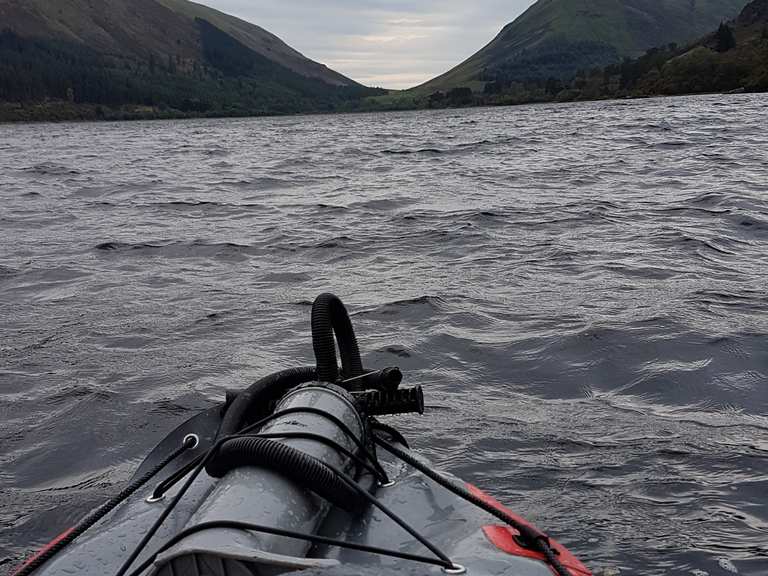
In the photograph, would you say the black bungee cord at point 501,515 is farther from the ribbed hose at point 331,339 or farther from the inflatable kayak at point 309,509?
the ribbed hose at point 331,339

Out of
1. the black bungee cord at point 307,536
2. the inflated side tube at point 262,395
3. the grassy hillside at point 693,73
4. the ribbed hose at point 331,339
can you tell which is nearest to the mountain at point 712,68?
the grassy hillside at point 693,73

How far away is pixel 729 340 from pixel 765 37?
104545 mm

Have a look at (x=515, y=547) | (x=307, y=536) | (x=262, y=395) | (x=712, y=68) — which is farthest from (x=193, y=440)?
(x=712, y=68)

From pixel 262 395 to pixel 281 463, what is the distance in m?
1.11

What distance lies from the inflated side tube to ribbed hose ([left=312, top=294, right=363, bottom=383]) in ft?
0.34

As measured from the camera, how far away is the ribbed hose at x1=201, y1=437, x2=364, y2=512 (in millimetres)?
2338

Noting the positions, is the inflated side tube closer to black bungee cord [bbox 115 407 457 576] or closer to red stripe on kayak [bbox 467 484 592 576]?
black bungee cord [bbox 115 407 457 576]

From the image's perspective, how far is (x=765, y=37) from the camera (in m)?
95.0

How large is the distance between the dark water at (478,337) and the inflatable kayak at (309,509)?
54.3 inches

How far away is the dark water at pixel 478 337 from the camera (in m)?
4.51

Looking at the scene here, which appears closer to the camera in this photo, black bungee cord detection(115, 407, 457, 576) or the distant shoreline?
black bungee cord detection(115, 407, 457, 576)

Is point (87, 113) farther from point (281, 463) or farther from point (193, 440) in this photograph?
point (281, 463)

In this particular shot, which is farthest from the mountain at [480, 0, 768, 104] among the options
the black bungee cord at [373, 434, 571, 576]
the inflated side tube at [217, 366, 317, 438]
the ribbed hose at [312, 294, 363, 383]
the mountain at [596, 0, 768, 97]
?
the black bungee cord at [373, 434, 571, 576]

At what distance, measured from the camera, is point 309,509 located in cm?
240
